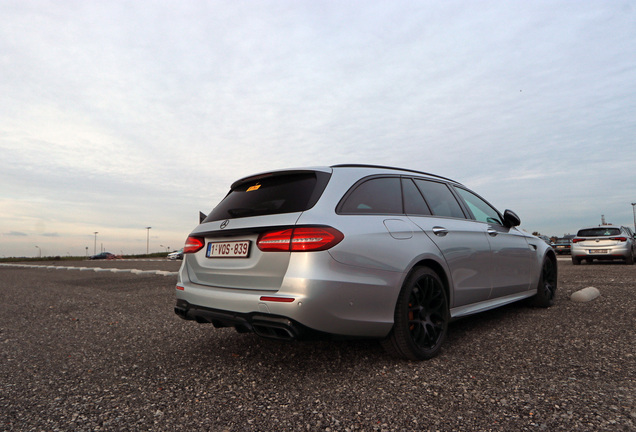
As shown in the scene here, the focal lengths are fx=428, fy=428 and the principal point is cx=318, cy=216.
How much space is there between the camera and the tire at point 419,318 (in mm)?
3123

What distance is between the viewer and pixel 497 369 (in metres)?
3.07

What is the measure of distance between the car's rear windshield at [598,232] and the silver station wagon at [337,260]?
1407 cm

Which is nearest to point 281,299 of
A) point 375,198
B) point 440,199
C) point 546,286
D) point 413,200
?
point 375,198

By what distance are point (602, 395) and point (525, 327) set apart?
1917 millimetres

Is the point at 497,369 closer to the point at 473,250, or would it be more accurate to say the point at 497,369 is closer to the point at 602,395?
the point at 602,395

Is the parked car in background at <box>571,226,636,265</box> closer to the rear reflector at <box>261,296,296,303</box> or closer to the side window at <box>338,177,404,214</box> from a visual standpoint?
the side window at <box>338,177,404,214</box>

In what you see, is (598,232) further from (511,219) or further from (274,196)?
(274,196)

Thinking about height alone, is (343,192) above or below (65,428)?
above

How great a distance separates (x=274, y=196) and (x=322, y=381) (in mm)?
1365

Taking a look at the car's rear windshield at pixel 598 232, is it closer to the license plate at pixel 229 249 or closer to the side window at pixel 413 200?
the side window at pixel 413 200

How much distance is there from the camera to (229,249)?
3213 millimetres

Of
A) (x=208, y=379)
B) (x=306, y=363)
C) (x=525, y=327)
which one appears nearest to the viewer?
(x=208, y=379)

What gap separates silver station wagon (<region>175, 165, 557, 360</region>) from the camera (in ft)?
9.07

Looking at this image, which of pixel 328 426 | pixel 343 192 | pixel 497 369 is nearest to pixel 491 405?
pixel 497 369
